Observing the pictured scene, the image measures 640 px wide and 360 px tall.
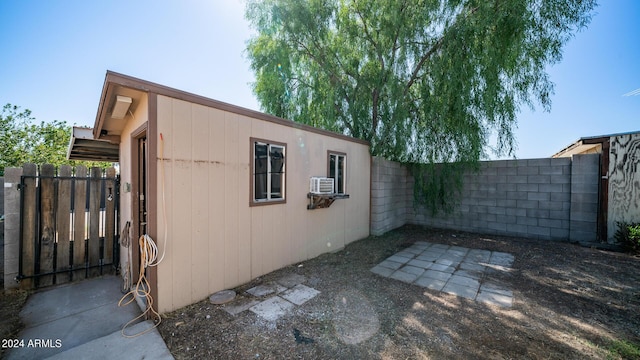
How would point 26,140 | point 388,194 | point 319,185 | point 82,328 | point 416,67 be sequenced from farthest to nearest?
point 26,140 < point 388,194 < point 416,67 < point 319,185 < point 82,328

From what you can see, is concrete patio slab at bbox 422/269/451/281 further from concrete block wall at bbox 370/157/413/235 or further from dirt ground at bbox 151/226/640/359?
concrete block wall at bbox 370/157/413/235

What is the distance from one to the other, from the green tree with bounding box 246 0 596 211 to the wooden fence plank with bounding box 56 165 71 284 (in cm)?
486

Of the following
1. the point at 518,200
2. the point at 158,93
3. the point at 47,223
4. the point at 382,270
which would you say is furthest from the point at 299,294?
the point at 518,200

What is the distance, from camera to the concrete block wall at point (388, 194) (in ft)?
19.3

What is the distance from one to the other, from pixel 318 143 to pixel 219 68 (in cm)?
261

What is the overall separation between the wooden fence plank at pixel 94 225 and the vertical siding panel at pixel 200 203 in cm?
209

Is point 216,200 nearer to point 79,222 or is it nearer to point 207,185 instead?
point 207,185

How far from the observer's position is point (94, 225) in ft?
11.5

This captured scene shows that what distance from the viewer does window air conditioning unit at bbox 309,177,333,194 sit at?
4.06 meters

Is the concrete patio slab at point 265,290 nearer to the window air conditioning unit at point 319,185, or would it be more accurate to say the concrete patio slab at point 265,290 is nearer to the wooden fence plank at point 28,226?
the window air conditioning unit at point 319,185

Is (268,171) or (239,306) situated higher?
(268,171)

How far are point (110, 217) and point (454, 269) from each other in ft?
18.5

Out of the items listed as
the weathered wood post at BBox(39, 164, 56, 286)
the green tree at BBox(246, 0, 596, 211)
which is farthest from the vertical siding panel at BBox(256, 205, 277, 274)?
the green tree at BBox(246, 0, 596, 211)

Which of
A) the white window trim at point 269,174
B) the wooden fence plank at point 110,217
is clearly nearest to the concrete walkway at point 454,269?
the white window trim at point 269,174
